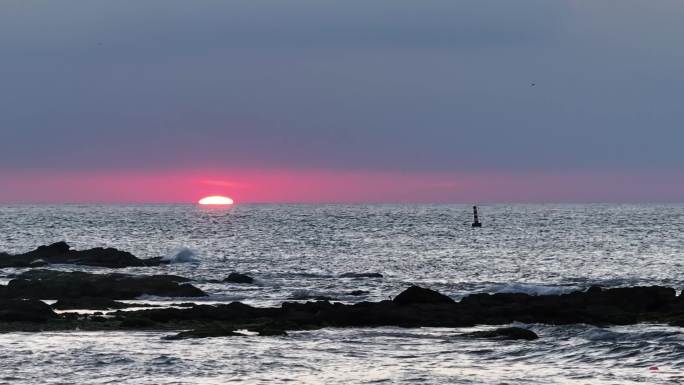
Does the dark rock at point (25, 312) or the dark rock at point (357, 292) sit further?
the dark rock at point (357, 292)

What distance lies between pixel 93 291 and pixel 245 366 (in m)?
24.8

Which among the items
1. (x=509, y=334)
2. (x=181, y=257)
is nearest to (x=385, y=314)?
(x=509, y=334)

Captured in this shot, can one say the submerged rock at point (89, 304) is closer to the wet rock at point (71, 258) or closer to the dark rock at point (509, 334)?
the dark rock at point (509, 334)

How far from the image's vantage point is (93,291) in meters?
56.3

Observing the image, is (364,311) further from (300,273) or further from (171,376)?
(300,273)

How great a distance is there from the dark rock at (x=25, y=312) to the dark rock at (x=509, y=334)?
15.8 metres

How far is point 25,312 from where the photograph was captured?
4397 cm

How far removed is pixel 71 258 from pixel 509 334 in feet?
195

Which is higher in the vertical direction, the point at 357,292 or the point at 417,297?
the point at 417,297

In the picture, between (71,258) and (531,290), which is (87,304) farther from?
(71,258)

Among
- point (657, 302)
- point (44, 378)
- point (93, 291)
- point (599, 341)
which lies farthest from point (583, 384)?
point (93, 291)

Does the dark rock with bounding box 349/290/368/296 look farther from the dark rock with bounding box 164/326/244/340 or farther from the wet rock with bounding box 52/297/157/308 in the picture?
the dark rock with bounding box 164/326/244/340

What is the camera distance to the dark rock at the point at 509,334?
39.6 meters

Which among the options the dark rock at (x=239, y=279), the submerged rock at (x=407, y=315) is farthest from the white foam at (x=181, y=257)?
the submerged rock at (x=407, y=315)
